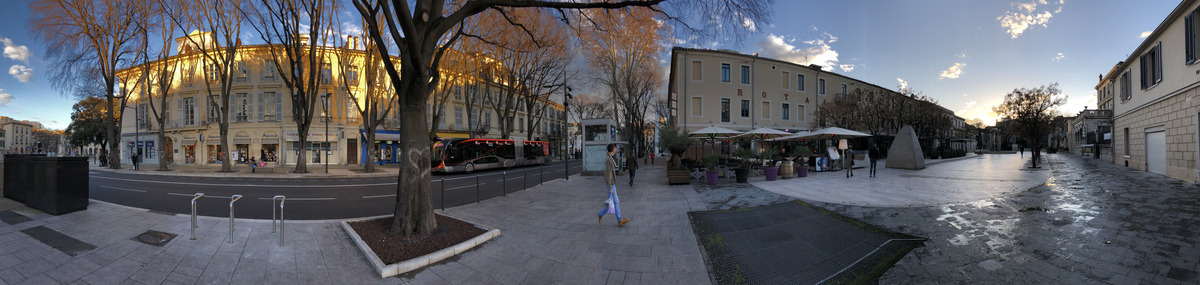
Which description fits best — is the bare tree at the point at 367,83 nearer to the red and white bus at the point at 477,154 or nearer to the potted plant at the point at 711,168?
the red and white bus at the point at 477,154

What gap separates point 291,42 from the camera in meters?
18.5

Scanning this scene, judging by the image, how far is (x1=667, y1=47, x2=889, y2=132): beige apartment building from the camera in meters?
27.6

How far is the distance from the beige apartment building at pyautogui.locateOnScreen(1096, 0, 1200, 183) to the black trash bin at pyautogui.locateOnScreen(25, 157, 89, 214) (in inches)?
1003

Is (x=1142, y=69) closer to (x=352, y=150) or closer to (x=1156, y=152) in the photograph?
(x=1156, y=152)

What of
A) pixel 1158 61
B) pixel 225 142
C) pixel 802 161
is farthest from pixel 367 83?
pixel 1158 61

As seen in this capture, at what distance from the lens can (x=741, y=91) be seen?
1125 inches

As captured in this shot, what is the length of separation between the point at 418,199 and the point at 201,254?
2.53m

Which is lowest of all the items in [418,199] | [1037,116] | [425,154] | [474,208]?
[474,208]

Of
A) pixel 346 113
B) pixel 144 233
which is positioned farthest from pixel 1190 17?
pixel 346 113

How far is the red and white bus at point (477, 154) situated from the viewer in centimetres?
2092

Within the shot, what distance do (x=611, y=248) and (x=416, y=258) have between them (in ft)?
7.47

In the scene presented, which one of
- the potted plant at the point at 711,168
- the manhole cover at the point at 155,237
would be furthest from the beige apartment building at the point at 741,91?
the manhole cover at the point at 155,237

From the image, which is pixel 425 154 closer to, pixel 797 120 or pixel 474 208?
pixel 474 208

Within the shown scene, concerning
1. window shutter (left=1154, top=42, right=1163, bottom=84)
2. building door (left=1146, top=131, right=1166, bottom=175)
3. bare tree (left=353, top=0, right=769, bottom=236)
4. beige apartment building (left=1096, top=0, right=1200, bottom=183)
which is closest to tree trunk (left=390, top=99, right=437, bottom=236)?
bare tree (left=353, top=0, right=769, bottom=236)
